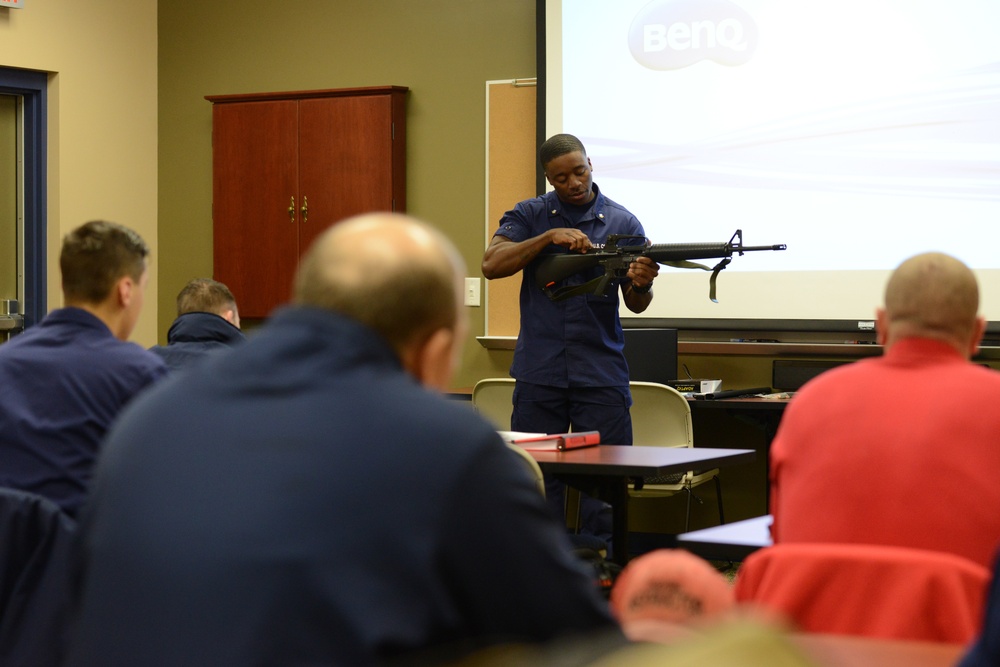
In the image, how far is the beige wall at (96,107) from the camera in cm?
607

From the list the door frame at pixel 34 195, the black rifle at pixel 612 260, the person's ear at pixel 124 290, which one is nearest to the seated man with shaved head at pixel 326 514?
the person's ear at pixel 124 290

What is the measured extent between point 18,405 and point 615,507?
1.65m

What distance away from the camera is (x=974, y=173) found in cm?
499

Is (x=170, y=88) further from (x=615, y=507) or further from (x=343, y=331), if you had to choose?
(x=343, y=331)

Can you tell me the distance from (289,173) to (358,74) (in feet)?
2.10

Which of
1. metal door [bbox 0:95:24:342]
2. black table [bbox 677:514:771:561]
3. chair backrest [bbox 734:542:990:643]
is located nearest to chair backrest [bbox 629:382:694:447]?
black table [bbox 677:514:771:561]

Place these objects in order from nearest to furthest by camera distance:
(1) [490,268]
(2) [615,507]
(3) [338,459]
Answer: (3) [338,459] → (2) [615,507] → (1) [490,268]

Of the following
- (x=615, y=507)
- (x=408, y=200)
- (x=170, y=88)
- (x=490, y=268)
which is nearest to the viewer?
(x=615, y=507)

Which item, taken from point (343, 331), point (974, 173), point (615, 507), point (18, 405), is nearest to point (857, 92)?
point (974, 173)

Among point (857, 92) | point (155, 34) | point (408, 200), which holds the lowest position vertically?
point (408, 200)

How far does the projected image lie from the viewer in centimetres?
501

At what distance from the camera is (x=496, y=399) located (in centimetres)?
470

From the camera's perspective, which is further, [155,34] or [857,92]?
[155,34]

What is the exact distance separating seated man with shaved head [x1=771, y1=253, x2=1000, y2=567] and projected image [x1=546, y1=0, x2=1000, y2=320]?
3.33 metres
